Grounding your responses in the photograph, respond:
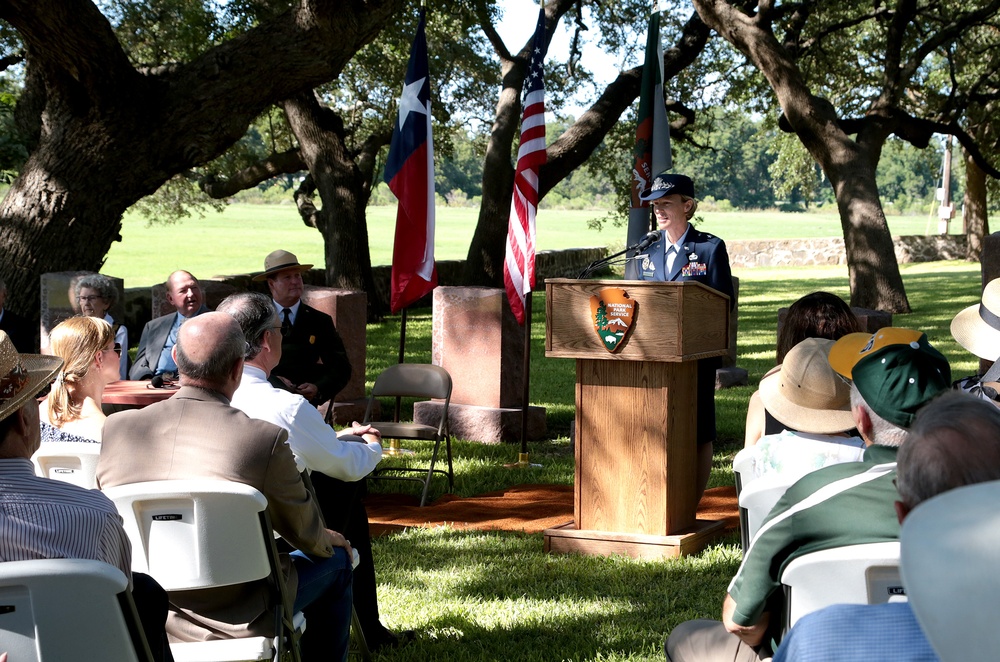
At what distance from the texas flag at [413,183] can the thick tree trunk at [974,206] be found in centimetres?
2593

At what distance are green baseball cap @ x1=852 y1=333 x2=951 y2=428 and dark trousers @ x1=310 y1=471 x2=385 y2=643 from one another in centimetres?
240

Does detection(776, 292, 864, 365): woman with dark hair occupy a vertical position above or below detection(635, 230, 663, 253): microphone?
below

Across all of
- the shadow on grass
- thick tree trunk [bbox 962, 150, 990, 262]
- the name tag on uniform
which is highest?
thick tree trunk [bbox 962, 150, 990, 262]

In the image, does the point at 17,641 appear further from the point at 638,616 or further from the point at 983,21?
the point at 983,21

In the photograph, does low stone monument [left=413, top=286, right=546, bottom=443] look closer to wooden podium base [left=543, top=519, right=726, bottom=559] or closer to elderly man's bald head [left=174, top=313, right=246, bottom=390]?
wooden podium base [left=543, top=519, right=726, bottom=559]

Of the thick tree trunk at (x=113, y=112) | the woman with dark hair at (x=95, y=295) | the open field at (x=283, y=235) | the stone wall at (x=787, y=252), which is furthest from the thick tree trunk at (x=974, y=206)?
the woman with dark hair at (x=95, y=295)

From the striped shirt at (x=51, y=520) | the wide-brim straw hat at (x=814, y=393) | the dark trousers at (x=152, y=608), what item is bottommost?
the dark trousers at (x=152, y=608)

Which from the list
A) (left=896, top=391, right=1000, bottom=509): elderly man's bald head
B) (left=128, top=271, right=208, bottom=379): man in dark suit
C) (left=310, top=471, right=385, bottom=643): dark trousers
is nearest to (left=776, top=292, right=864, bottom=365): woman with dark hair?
(left=310, top=471, right=385, bottom=643): dark trousers

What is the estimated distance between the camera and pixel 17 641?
7.54 ft

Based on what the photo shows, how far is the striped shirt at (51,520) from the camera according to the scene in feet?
8.04

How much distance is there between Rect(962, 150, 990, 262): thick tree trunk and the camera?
3189cm

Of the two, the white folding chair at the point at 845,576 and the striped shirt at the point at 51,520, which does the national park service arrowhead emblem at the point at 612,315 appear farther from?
the striped shirt at the point at 51,520

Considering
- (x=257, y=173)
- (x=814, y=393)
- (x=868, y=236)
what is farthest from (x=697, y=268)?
(x=257, y=173)

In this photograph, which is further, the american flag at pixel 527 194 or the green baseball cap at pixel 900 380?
the american flag at pixel 527 194
